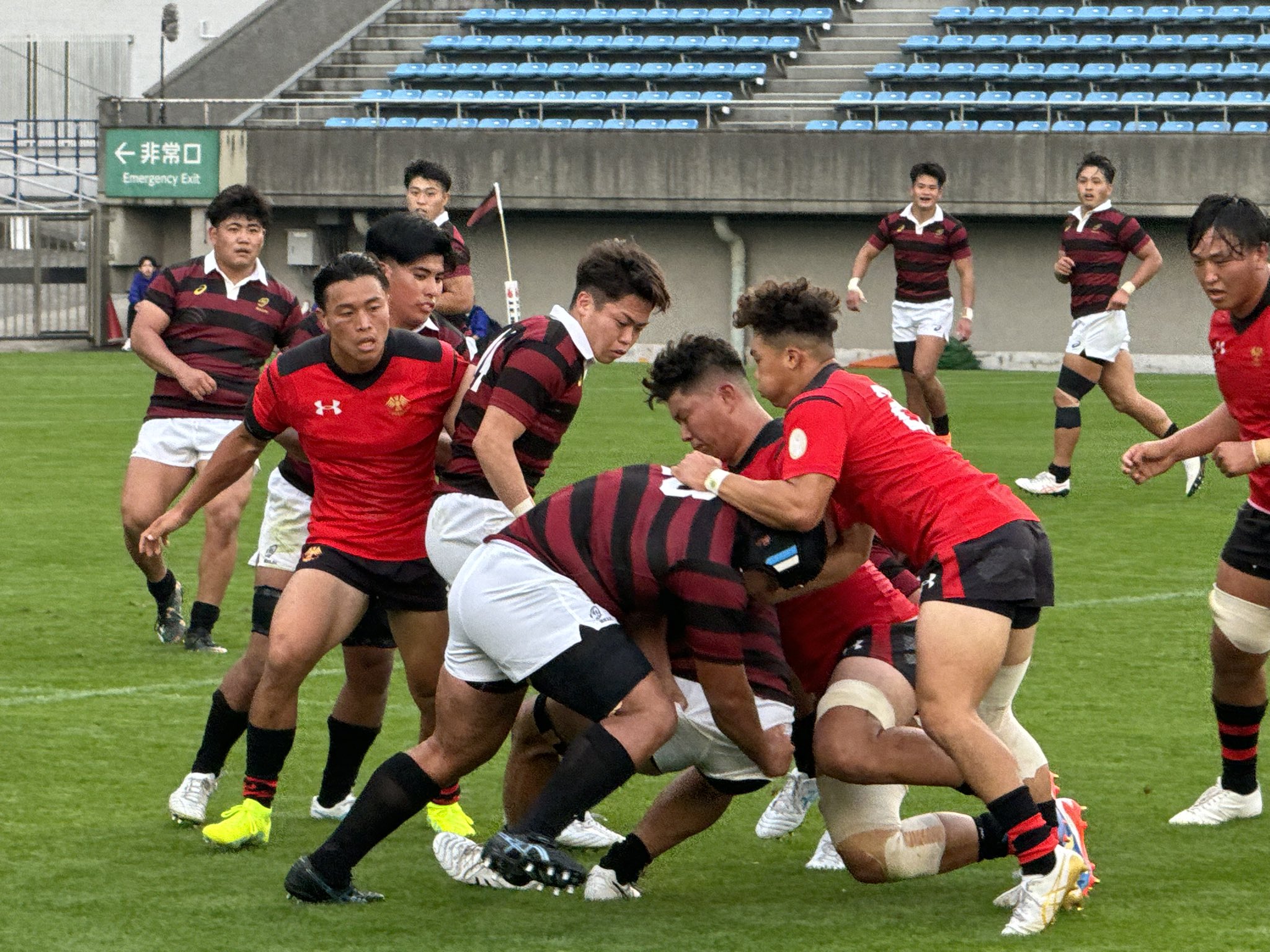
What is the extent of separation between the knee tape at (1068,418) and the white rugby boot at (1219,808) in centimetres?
736

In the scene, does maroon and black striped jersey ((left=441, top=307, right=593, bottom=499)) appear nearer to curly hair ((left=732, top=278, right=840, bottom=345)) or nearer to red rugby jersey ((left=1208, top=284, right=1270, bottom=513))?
curly hair ((left=732, top=278, right=840, bottom=345))

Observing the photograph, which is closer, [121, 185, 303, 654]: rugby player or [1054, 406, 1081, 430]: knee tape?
[121, 185, 303, 654]: rugby player

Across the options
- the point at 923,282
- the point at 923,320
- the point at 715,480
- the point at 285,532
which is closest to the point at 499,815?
the point at 285,532

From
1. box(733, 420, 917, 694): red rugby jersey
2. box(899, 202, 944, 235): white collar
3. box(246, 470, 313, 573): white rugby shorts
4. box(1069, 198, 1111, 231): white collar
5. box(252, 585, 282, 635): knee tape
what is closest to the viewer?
box(733, 420, 917, 694): red rugby jersey

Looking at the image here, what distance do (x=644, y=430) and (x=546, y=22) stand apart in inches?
719

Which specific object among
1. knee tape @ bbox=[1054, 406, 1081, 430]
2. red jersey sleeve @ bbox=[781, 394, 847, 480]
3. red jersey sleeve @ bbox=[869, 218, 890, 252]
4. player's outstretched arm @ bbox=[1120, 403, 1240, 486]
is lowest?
knee tape @ bbox=[1054, 406, 1081, 430]

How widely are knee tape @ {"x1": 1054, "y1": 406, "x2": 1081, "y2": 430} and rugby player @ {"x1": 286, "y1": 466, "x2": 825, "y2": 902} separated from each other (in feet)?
28.3

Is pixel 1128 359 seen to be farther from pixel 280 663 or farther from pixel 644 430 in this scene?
pixel 280 663

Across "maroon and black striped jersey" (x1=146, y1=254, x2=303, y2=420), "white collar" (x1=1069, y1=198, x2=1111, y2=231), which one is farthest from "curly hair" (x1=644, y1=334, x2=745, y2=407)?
"white collar" (x1=1069, y1=198, x2=1111, y2=231)

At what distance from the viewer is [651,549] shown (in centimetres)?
482

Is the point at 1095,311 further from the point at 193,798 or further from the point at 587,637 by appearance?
the point at 587,637

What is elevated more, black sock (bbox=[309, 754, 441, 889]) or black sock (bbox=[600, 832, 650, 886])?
black sock (bbox=[309, 754, 441, 889])

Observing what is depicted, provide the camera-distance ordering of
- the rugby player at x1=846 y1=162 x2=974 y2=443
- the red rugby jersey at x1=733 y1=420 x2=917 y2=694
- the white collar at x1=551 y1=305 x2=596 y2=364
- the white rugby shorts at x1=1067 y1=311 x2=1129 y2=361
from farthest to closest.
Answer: the rugby player at x1=846 y1=162 x2=974 y2=443 < the white rugby shorts at x1=1067 y1=311 x2=1129 y2=361 < the white collar at x1=551 y1=305 x2=596 y2=364 < the red rugby jersey at x1=733 y1=420 x2=917 y2=694

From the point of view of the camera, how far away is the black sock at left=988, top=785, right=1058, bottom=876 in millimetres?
4824
